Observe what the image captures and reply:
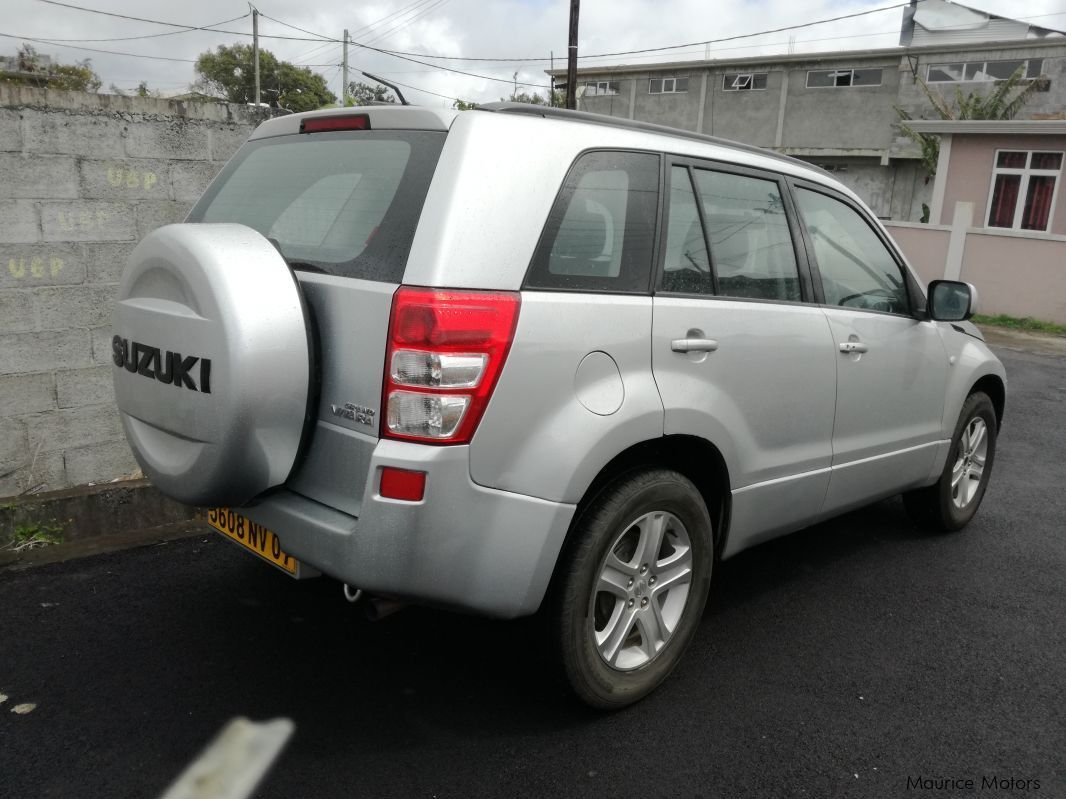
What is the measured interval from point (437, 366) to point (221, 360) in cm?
57

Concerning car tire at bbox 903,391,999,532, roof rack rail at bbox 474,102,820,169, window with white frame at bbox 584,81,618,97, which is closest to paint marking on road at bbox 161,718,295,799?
roof rack rail at bbox 474,102,820,169

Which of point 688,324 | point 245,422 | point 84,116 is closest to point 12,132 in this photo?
point 84,116

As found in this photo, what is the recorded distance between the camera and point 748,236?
316 centimetres

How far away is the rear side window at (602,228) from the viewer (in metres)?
2.49

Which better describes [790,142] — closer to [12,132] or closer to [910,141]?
[910,141]

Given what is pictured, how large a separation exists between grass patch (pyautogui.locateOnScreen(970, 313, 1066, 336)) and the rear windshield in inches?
567

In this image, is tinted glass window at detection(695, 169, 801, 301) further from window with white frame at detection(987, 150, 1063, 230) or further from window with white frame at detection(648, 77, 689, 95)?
window with white frame at detection(648, 77, 689, 95)

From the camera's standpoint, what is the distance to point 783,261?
10.8ft

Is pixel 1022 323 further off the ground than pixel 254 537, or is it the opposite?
pixel 254 537

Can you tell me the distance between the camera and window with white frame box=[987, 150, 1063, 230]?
638 inches

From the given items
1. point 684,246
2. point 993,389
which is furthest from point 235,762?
point 993,389

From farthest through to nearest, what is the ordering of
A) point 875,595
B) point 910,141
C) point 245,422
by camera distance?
point 910,141 → point 875,595 → point 245,422

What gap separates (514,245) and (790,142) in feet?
108

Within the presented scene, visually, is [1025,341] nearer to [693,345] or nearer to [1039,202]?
[1039,202]
